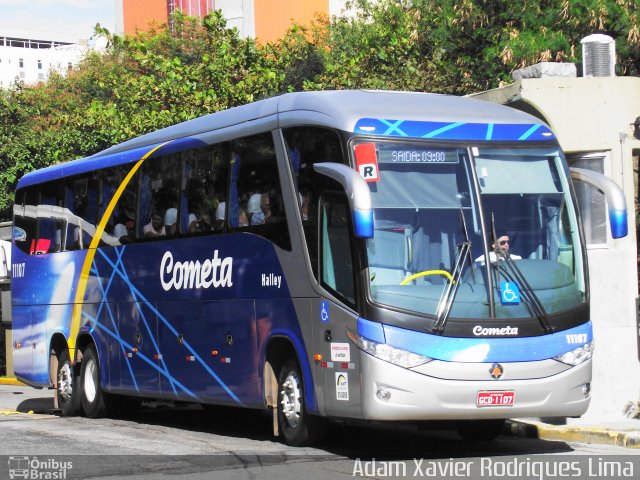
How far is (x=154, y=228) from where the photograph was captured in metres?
16.0

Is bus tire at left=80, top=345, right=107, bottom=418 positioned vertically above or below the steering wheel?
below

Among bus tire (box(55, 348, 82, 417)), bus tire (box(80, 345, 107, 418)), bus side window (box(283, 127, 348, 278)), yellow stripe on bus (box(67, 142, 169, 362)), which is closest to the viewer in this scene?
bus side window (box(283, 127, 348, 278))

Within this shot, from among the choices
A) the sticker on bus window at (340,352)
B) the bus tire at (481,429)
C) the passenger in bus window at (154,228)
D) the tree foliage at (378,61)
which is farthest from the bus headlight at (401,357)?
the tree foliage at (378,61)

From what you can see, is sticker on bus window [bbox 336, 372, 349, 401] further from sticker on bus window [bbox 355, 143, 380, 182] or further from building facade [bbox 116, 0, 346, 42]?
building facade [bbox 116, 0, 346, 42]

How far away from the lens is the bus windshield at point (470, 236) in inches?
450

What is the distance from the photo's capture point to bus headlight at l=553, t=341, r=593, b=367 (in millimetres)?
11812

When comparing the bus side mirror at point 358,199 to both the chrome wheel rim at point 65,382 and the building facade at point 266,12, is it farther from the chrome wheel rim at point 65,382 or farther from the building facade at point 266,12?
the building facade at point 266,12

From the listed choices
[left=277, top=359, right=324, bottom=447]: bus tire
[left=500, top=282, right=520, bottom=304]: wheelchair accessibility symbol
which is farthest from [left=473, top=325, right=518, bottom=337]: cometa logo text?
[left=277, top=359, right=324, bottom=447]: bus tire

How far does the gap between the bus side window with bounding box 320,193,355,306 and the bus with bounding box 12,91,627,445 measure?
0.02 metres

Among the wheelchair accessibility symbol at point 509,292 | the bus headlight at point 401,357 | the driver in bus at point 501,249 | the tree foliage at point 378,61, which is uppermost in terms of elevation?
the tree foliage at point 378,61

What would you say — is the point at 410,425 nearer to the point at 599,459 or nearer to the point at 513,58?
the point at 599,459

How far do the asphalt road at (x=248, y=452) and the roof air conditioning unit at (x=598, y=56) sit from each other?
17.4 ft

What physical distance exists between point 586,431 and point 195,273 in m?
4.98

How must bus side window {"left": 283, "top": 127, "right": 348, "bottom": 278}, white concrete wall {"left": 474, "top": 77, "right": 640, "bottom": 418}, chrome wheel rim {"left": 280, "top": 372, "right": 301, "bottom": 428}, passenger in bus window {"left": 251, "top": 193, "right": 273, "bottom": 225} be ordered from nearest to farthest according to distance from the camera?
bus side window {"left": 283, "top": 127, "right": 348, "bottom": 278}, chrome wheel rim {"left": 280, "top": 372, "right": 301, "bottom": 428}, passenger in bus window {"left": 251, "top": 193, "right": 273, "bottom": 225}, white concrete wall {"left": 474, "top": 77, "right": 640, "bottom": 418}
